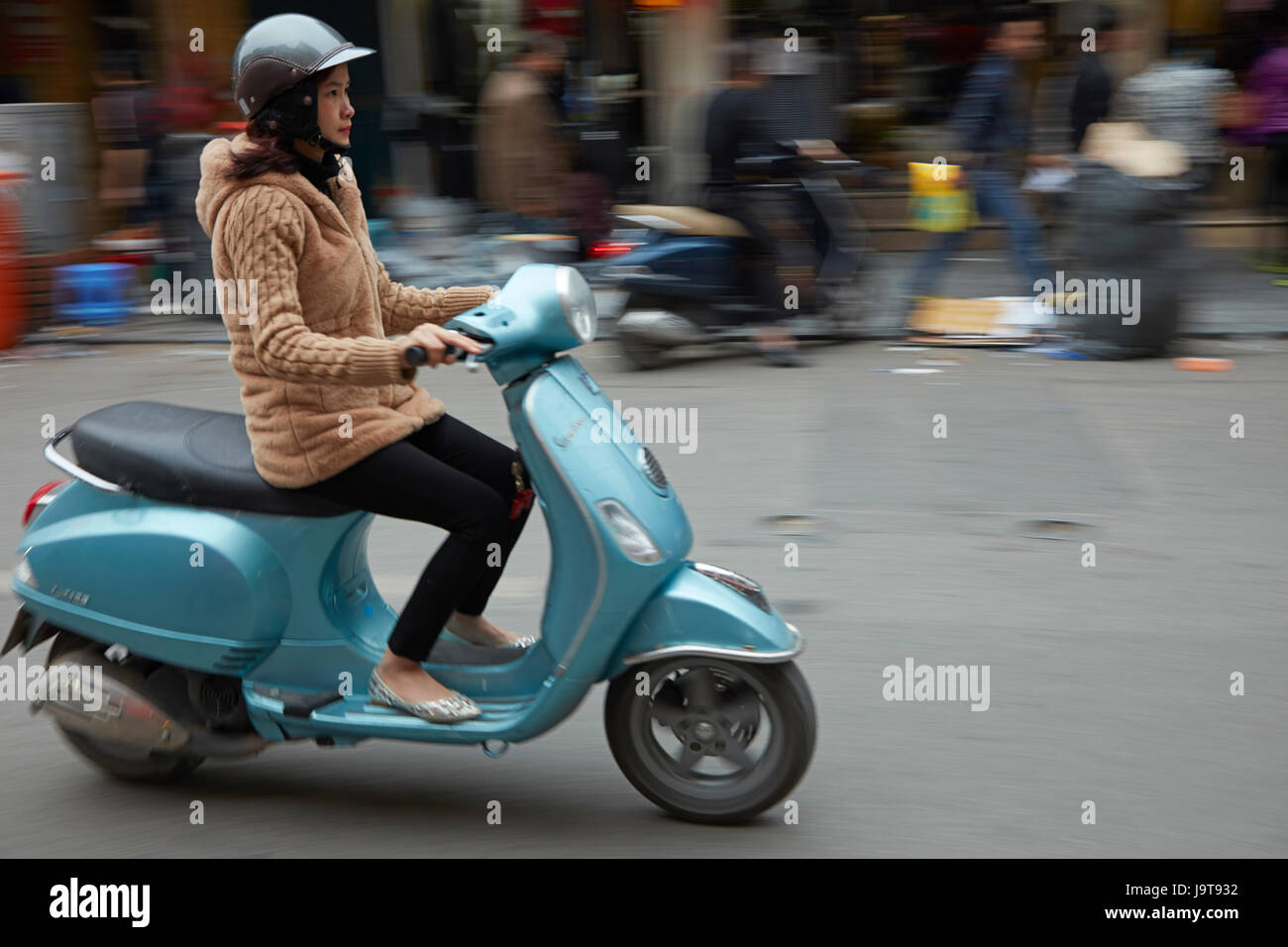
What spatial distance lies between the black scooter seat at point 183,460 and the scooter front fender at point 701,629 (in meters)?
0.78

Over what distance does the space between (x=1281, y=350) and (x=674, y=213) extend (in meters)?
3.65

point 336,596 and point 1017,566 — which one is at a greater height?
point 336,596

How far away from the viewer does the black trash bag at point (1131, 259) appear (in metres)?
7.86

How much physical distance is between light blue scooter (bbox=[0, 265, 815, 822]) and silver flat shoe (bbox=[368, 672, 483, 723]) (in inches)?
1.2

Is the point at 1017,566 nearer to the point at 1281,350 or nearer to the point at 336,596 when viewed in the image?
the point at 336,596

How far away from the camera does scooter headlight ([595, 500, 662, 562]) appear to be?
320cm

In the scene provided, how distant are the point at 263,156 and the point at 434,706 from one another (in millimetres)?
1340

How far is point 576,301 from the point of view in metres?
3.23

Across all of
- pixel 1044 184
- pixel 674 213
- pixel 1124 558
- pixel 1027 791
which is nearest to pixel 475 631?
pixel 1027 791

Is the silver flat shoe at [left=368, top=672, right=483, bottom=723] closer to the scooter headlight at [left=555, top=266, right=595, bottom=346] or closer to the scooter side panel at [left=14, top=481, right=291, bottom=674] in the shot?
the scooter side panel at [left=14, top=481, right=291, bottom=674]

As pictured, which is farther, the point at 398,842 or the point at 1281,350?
the point at 1281,350

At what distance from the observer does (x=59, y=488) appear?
12.0 feet
